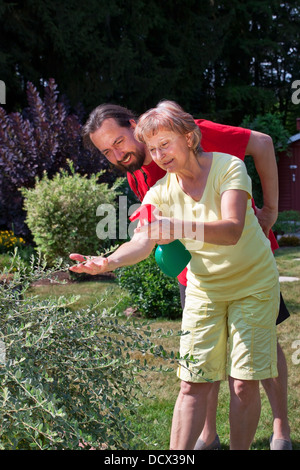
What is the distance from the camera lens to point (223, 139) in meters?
2.49

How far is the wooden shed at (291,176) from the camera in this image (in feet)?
62.7

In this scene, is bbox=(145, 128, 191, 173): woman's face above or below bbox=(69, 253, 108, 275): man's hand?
above

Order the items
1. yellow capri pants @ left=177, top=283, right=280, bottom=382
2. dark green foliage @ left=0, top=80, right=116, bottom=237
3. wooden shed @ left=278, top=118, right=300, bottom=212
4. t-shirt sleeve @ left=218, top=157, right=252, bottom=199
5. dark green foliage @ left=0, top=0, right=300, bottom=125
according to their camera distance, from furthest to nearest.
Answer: wooden shed @ left=278, top=118, right=300, bottom=212 → dark green foliage @ left=0, top=0, right=300, bottom=125 → dark green foliage @ left=0, top=80, right=116, bottom=237 → yellow capri pants @ left=177, top=283, right=280, bottom=382 → t-shirt sleeve @ left=218, top=157, right=252, bottom=199

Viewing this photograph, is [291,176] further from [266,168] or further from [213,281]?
[213,281]

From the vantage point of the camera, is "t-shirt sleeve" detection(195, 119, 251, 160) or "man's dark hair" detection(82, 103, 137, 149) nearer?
"t-shirt sleeve" detection(195, 119, 251, 160)

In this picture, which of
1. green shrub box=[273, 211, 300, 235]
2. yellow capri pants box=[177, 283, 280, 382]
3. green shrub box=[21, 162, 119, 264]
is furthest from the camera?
green shrub box=[273, 211, 300, 235]

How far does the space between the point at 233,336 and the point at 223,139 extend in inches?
34.3

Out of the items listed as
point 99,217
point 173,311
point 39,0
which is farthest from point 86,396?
point 39,0

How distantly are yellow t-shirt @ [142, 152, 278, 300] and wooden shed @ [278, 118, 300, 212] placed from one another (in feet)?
57.1

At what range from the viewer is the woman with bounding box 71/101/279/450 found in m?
2.09

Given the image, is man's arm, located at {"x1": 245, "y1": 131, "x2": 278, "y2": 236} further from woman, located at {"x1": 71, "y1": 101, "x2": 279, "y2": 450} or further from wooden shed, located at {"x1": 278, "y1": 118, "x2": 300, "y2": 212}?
wooden shed, located at {"x1": 278, "y1": 118, "x2": 300, "y2": 212}

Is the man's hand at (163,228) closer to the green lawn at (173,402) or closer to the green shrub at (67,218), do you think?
the green lawn at (173,402)

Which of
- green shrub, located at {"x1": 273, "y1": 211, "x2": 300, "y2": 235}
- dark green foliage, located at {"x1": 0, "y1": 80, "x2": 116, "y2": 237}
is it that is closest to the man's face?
dark green foliage, located at {"x1": 0, "y1": 80, "x2": 116, "y2": 237}

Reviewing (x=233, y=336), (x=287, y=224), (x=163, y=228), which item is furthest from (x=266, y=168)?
Answer: (x=287, y=224)
